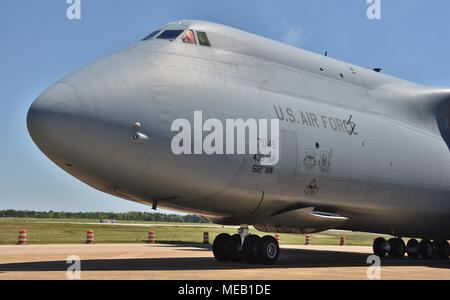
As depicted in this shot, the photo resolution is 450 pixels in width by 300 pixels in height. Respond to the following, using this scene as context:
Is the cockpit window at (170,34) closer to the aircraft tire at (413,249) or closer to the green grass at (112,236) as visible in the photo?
the aircraft tire at (413,249)

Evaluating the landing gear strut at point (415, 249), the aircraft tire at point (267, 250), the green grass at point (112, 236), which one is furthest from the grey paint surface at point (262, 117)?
the green grass at point (112, 236)

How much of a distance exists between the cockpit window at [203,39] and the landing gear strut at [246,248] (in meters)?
4.64

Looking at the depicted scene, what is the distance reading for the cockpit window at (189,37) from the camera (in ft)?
48.1

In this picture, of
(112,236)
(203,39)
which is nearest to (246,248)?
(203,39)

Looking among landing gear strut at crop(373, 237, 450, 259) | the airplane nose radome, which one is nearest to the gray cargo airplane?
the airplane nose radome

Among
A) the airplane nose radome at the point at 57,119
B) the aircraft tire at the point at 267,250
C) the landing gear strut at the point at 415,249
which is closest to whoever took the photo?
the airplane nose radome at the point at 57,119

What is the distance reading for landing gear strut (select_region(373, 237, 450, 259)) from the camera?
22.6 m

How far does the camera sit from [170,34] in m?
14.8

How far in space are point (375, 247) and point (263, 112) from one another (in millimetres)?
10483

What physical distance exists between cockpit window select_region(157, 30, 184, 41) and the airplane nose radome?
3.39 m

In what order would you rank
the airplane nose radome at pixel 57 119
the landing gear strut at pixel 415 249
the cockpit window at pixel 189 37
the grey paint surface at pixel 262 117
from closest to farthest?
the airplane nose radome at pixel 57 119 → the grey paint surface at pixel 262 117 → the cockpit window at pixel 189 37 → the landing gear strut at pixel 415 249

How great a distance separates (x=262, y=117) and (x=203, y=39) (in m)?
2.38

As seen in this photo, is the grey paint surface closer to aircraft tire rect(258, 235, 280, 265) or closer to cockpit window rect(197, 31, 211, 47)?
cockpit window rect(197, 31, 211, 47)

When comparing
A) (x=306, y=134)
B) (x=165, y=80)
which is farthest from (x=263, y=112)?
(x=165, y=80)
